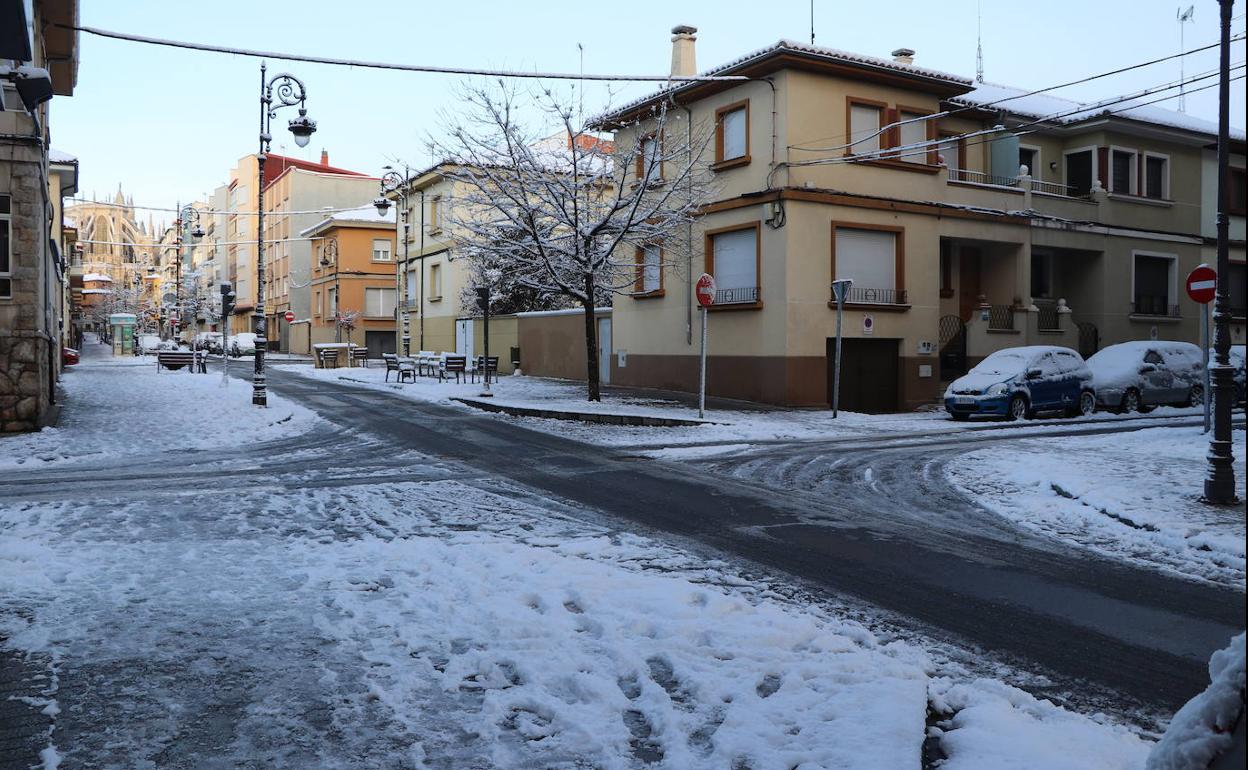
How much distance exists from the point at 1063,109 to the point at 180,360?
31.2 m

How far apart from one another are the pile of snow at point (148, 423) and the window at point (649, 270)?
1027cm

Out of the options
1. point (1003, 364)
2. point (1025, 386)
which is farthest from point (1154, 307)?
point (1025, 386)

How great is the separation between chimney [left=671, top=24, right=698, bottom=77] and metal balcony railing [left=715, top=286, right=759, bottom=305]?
6.86 meters

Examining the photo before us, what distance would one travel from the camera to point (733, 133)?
23750 millimetres

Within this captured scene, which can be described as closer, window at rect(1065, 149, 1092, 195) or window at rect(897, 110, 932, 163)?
window at rect(897, 110, 932, 163)

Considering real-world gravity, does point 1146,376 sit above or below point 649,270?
below

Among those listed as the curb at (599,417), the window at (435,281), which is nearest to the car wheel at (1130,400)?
the curb at (599,417)

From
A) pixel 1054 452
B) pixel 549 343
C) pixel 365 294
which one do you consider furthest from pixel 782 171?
pixel 365 294

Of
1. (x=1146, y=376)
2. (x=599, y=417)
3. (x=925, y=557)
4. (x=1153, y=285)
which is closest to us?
(x=925, y=557)

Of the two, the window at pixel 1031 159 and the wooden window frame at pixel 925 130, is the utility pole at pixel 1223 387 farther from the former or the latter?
the window at pixel 1031 159

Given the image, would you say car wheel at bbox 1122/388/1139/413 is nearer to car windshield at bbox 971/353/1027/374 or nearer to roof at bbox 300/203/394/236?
car windshield at bbox 971/353/1027/374

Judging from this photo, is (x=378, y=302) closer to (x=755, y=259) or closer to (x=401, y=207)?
(x=401, y=207)

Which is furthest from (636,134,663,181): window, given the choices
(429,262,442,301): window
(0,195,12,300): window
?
Answer: (429,262,442,301): window

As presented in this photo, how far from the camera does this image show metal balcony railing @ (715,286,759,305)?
22.7 meters
